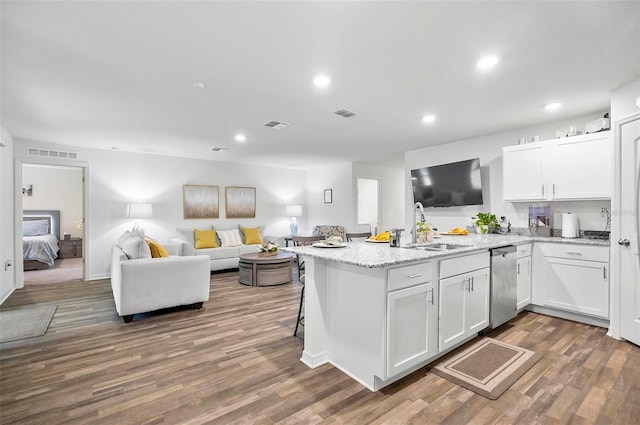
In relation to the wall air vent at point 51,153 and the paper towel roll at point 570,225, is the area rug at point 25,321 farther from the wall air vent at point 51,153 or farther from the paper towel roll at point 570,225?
the paper towel roll at point 570,225

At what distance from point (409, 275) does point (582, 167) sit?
281 cm

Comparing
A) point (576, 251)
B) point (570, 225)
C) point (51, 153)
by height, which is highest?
point (51, 153)

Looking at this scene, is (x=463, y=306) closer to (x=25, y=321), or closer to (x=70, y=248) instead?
(x=25, y=321)

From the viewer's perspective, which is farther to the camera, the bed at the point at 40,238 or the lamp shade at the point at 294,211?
the lamp shade at the point at 294,211

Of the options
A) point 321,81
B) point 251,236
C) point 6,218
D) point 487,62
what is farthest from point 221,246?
point 487,62

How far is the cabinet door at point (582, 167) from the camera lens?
334 centimetres

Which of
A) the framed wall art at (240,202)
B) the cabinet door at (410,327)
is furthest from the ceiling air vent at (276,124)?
the framed wall art at (240,202)

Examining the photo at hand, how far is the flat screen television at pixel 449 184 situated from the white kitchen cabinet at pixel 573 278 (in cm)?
133

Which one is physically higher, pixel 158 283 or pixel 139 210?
pixel 139 210

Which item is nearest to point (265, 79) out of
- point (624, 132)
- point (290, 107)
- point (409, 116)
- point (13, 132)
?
point (290, 107)

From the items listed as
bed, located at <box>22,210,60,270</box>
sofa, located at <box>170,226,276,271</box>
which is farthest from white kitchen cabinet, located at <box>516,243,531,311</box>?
bed, located at <box>22,210,60,270</box>

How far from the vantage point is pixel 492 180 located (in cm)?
467

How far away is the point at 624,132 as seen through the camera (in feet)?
9.35

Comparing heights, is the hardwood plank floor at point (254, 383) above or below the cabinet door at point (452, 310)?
below
